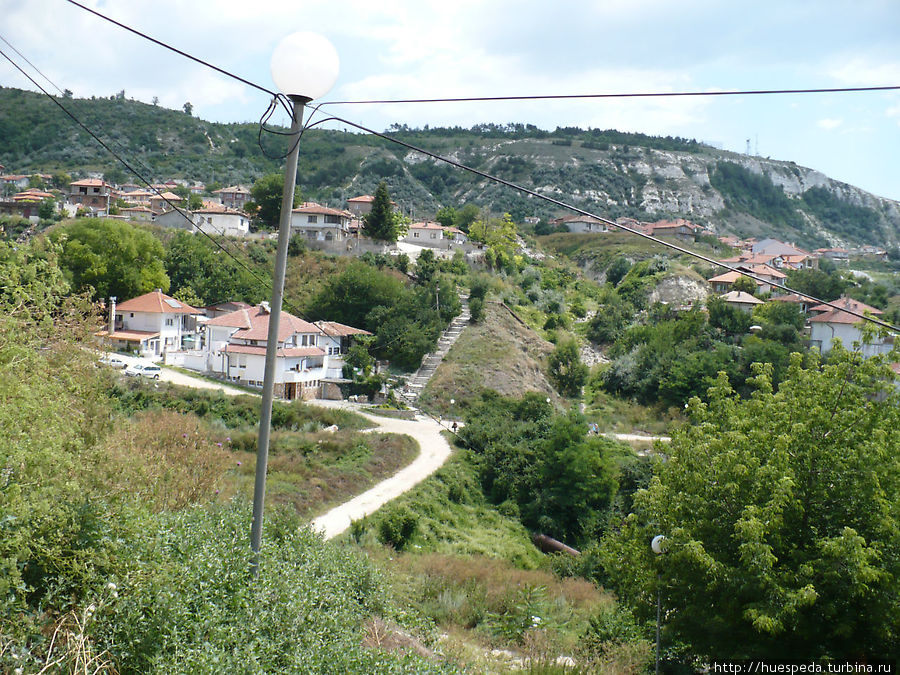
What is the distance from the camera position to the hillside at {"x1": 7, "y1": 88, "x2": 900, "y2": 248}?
8888 cm

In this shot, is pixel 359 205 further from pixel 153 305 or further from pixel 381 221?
pixel 153 305

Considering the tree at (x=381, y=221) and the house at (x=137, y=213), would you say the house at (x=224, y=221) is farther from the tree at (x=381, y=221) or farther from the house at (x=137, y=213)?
the tree at (x=381, y=221)

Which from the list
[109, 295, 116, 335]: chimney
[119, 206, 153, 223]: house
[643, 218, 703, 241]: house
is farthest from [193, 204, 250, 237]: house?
[643, 218, 703, 241]: house

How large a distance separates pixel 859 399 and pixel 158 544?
953cm

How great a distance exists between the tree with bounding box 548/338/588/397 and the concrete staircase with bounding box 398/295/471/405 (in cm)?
632

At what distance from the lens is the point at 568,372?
40.6 metres

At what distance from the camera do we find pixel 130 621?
4.37 m

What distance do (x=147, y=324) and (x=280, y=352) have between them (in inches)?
355

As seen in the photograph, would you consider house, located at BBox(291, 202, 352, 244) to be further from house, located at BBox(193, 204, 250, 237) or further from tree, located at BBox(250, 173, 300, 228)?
house, located at BBox(193, 204, 250, 237)

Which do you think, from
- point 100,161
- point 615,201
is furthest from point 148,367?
point 615,201

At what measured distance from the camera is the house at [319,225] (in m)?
50.0

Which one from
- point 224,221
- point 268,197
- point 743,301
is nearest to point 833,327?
point 743,301

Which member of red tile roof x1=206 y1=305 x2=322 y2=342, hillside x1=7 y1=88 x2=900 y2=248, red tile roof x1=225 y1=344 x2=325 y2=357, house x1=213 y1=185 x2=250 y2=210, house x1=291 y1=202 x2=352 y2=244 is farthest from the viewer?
hillside x1=7 y1=88 x2=900 y2=248

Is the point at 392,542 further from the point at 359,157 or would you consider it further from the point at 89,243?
the point at 359,157
